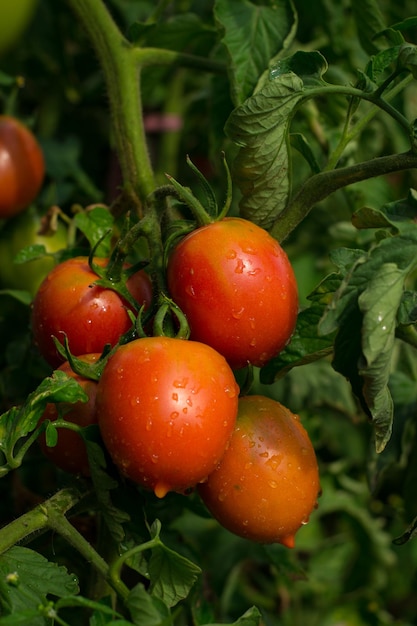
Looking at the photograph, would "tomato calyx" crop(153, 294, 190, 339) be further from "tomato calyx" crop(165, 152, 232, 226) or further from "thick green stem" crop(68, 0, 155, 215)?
"thick green stem" crop(68, 0, 155, 215)

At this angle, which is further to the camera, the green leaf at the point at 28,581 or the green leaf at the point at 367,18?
the green leaf at the point at 367,18

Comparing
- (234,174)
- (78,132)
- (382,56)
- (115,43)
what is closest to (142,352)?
(234,174)

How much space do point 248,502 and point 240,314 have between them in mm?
158

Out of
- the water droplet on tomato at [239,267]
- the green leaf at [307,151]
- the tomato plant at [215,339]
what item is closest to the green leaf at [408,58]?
the tomato plant at [215,339]

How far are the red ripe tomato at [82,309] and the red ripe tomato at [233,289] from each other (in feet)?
0.22

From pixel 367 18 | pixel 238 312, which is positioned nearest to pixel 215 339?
pixel 238 312

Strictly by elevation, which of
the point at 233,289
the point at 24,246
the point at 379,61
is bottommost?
the point at 24,246

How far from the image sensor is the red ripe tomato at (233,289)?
680 mm

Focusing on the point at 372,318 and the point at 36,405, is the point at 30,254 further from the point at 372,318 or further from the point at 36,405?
the point at 372,318

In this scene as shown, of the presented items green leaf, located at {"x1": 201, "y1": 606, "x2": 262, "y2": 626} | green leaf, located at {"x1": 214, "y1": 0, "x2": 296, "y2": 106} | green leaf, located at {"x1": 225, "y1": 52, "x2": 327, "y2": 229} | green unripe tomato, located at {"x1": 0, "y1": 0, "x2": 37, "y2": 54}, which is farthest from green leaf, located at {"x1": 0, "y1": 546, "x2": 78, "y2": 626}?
green unripe tomato, located at {"x1": 0, "y1": 0, "x2": 37, "y2": 54}

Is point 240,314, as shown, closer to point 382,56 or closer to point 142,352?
point 142,352

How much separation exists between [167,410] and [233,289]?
0.37 ft

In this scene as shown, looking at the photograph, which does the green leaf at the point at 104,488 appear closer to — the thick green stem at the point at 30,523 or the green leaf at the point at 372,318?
the thick green stem at the point at 30,523

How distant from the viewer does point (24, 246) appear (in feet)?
4.02
